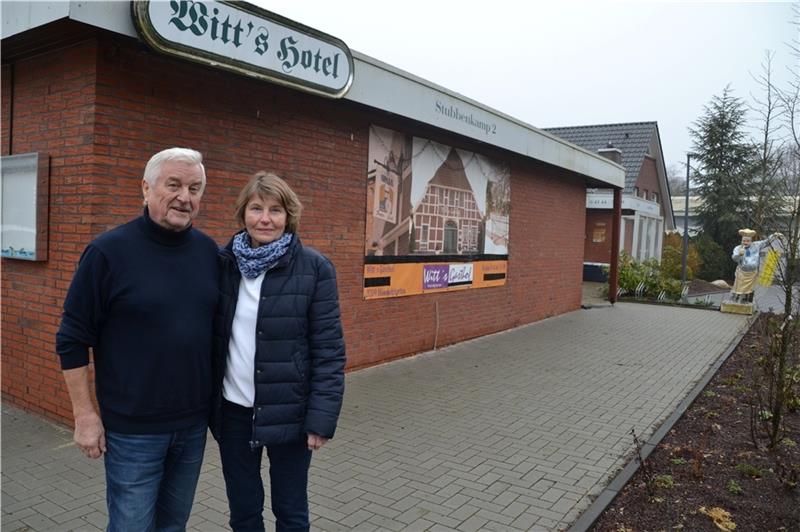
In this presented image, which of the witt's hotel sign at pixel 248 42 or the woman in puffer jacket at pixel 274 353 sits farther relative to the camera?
the witt's hotel sign at pixel 248 42

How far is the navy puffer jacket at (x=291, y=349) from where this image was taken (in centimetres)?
254

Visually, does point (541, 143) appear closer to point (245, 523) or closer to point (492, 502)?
point (492, 502)

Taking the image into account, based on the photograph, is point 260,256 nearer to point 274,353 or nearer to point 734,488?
point 274,353

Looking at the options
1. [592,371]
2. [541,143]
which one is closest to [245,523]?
[592,371]

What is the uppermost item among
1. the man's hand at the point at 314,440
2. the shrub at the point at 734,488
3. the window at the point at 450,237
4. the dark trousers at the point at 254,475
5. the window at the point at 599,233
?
the window at the point at 599,233

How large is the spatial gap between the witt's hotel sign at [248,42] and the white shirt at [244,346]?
284 cm

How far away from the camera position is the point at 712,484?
4512mm

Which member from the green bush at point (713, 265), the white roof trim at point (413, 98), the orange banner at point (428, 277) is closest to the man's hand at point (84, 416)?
the white roof trim at point (413, 98)

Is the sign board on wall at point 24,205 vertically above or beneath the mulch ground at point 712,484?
above

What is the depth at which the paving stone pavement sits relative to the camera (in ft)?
12.7

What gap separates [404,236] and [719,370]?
16.0ft

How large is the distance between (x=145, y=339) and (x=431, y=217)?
22.8ft

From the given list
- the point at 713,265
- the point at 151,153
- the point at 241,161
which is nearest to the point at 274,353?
the point at 151,153

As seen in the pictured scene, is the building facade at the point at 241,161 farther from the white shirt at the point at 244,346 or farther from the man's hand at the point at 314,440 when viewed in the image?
the man's hand at the point at 314,440
